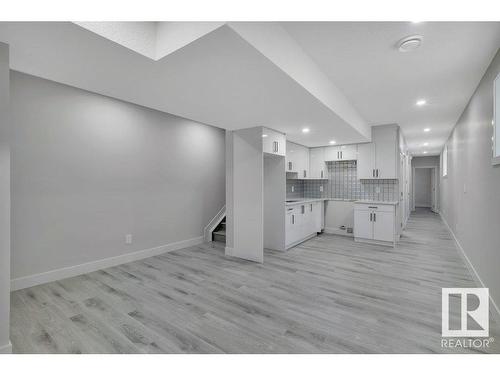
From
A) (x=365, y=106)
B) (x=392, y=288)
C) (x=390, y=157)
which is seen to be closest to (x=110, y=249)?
(x=392, y=288)

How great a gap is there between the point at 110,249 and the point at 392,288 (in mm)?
3883

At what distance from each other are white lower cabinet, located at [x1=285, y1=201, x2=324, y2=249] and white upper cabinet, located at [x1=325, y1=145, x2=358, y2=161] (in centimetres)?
117

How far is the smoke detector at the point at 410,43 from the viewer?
6.88 ft

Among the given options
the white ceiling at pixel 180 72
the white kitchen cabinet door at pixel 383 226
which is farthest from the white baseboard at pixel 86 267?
the white kitchen cabinet door at pixel 383 226

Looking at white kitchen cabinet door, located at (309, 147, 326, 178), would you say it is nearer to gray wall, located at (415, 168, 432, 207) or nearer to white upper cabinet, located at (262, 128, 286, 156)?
white upper cabinet, located at (262, 128, 286, 156)

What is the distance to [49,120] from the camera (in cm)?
309

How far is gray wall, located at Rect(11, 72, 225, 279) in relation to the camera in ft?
9.59

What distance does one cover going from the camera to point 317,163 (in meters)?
6.36

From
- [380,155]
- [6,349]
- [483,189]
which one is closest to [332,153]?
[380,155]

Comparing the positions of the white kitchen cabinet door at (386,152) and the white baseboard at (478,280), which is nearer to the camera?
the white baseboard at (478,280)

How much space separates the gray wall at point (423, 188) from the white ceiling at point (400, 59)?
1104 cm

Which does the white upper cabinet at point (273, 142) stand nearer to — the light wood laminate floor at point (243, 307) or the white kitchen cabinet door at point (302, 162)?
the white kitchen cabinet door at point (302, 162)

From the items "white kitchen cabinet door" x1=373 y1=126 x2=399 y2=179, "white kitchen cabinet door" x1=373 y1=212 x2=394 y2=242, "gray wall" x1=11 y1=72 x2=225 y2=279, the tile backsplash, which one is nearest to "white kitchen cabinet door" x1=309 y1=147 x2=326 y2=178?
the tile backsplash
